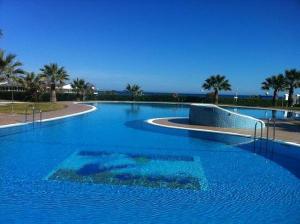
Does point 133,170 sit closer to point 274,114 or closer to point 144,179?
point 144,179

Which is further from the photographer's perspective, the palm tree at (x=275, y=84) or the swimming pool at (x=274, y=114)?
the palm tree at (x=275, y=84)

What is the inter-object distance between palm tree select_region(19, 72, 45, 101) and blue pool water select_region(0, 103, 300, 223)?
70.8 ft

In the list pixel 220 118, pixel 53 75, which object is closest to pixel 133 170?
pixel 220 118

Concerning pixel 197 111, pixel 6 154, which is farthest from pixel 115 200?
pixel 197 111

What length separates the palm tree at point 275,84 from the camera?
43094mm

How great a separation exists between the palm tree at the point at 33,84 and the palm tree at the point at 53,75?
75 cm

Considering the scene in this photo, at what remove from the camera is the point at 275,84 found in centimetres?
4372

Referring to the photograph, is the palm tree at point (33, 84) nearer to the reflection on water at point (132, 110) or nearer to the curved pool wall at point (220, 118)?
the reflection on water at point (132, 110)

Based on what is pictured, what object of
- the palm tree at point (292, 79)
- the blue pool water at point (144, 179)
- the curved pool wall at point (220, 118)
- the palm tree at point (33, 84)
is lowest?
the blue pool water at point (144, 179)

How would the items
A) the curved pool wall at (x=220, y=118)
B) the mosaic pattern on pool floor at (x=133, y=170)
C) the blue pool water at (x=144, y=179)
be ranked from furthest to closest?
the curved pool wall at (x=220, y=118), the mosaic pattern on pool floor at (x=133, y=170), the blue pool water at (x=144, y=179)

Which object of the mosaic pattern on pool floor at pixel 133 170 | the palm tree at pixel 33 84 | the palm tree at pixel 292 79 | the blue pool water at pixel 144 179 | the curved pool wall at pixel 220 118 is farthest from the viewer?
the palm tree at pixel 292 79

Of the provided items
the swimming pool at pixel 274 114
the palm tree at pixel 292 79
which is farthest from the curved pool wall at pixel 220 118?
the palm tree at pixel 292 79

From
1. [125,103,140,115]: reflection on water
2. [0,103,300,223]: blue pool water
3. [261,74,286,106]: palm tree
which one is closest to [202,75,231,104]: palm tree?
[261,74,286,106]: palm tree

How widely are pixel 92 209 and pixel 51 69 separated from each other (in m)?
32.6
